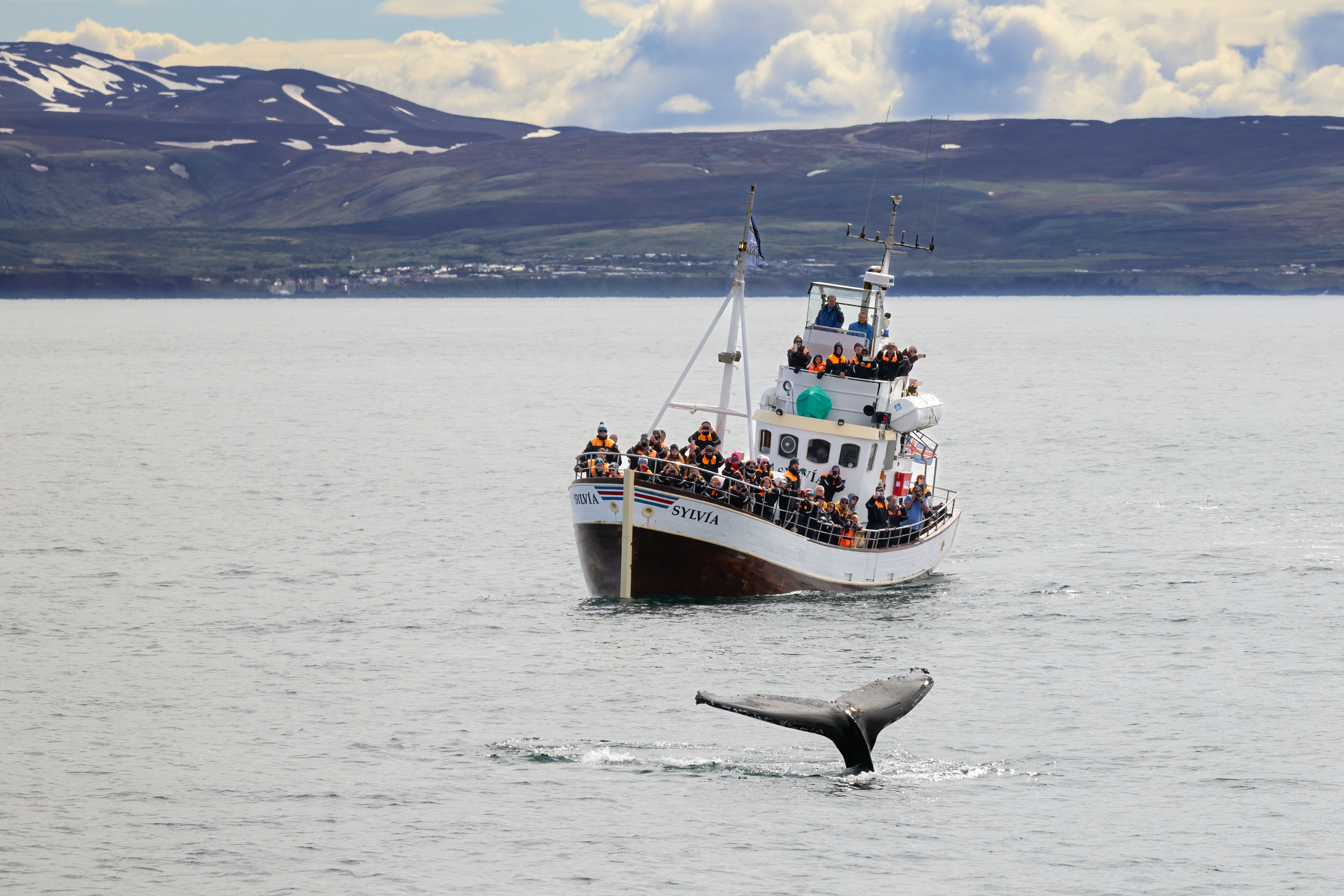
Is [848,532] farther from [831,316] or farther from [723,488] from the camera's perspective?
[831,316]

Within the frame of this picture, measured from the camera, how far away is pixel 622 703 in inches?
1417

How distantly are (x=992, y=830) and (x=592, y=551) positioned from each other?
698 inches

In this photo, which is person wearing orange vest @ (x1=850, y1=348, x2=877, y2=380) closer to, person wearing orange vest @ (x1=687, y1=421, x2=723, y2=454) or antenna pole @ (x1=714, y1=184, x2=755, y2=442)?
antenna pole @ (x1=714, y1=184, x2=755, y2=442)

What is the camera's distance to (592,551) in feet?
144

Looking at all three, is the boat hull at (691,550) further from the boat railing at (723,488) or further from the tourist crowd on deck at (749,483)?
the tourist crowd on deck at (749,483)

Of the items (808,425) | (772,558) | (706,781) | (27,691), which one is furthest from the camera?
(808,425)

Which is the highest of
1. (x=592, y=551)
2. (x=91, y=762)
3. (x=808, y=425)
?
(x=808, y=425)

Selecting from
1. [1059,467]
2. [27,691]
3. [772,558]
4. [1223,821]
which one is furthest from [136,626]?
[1059,467]

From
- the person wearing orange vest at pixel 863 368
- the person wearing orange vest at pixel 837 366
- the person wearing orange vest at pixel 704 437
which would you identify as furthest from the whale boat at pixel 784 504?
the person wearing orange vest at pixel 704 437

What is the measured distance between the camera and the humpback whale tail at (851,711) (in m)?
29.2

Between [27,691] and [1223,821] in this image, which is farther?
[27,691]

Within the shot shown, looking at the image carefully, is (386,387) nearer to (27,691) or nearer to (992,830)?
(27,691)

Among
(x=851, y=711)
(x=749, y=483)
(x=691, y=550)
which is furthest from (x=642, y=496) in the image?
(x=851, y=711)

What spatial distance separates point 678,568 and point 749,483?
307cm
